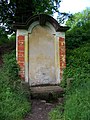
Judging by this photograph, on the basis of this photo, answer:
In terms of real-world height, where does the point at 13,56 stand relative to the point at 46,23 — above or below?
below

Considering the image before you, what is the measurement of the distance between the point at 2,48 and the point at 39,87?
553 centimetres

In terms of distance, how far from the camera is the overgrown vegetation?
6.26 metres

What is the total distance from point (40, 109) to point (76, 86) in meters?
1.37

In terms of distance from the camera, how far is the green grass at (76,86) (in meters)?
6.17

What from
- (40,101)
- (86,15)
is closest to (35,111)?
(40,101)

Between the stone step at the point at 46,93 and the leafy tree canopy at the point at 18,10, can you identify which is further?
the leafy tree canopy at the point at 18,10

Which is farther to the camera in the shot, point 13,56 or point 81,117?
point 13,56

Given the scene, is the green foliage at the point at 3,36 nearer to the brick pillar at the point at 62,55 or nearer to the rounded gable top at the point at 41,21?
the rounded gable top at the point at 41,21

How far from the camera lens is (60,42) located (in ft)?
37.0

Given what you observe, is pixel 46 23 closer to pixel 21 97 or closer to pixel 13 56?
pixel 13 56

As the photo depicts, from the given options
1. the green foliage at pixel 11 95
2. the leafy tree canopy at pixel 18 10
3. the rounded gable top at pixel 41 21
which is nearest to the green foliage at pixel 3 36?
the leafy tree canopy at pixel 18 10

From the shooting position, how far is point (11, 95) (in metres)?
8.15

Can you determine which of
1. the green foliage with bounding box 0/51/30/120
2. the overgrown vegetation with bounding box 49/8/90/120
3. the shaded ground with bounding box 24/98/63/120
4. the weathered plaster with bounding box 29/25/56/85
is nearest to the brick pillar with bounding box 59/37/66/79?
the overgrown vegetation with bounding box 49/8/90/120

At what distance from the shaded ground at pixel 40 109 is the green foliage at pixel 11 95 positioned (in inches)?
8.5
